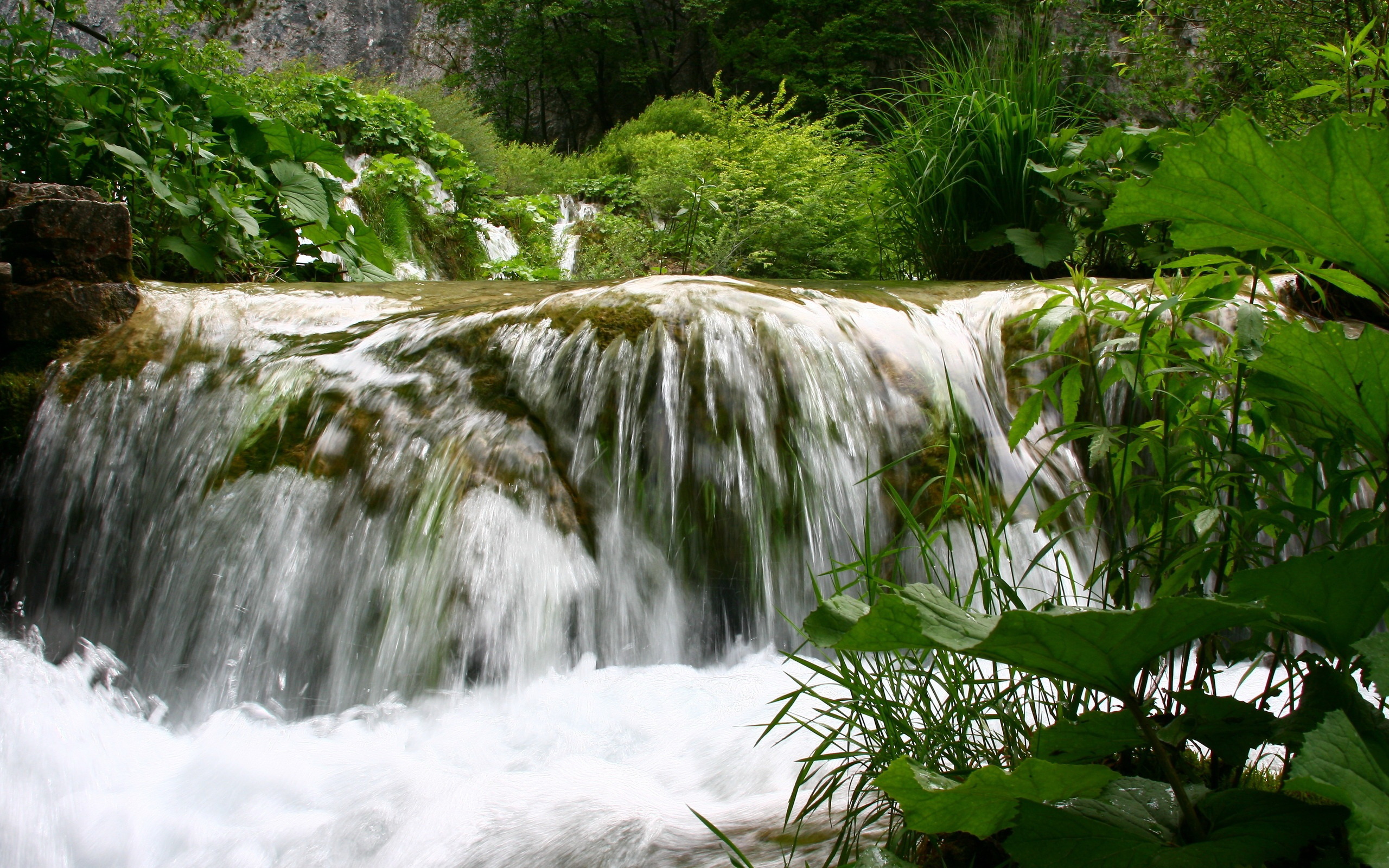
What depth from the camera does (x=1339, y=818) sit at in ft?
2.52

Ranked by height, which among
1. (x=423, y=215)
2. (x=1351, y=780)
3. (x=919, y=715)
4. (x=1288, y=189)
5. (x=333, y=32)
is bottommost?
(x=919, y=715)

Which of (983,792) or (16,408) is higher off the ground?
(983,792)

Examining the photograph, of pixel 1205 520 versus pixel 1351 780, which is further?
pixel 1205 520

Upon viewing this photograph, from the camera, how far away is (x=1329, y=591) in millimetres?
820

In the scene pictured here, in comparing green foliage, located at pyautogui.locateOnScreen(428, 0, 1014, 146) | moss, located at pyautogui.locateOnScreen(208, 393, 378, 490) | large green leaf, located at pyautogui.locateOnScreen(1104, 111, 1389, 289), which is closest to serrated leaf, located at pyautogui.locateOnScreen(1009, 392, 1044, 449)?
large green leaf, located at pyautogui.locateOnScreen(1104, 111, 1389, 289)

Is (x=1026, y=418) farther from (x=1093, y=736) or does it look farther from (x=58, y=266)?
(x=58, y=266)

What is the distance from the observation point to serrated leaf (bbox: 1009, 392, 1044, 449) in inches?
55.6

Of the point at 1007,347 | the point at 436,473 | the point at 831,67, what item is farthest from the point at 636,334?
the point at 831,67

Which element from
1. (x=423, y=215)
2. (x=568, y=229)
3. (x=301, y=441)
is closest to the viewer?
(x=301, y=441)

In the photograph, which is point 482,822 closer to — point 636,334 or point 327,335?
point 636,334

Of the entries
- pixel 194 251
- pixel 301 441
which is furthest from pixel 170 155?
pixel 301 441

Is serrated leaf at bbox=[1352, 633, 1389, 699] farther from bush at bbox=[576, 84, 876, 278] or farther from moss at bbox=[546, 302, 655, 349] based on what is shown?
bush at bbox=[576, 84, 876, 278]

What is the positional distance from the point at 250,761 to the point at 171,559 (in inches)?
40.4

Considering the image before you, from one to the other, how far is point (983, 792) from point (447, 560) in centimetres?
220
